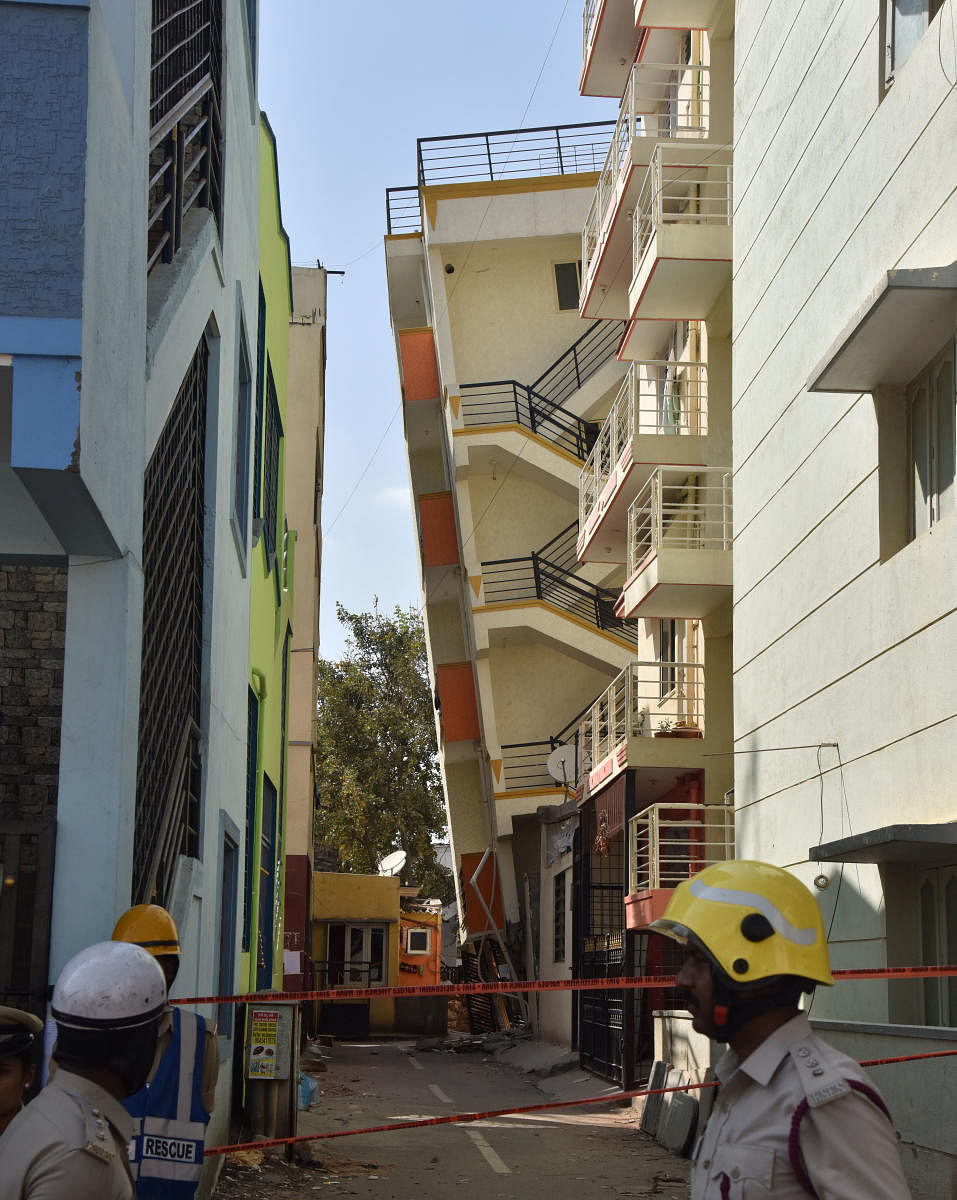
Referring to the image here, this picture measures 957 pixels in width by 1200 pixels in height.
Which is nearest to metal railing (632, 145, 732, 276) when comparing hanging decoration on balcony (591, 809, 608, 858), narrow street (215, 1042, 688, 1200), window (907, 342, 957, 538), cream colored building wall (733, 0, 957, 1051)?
cream colored building wall (733, 0, 957, 1051)

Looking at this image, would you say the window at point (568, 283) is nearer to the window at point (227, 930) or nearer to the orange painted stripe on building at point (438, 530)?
the orange painted stripe on building at point (438, 530)

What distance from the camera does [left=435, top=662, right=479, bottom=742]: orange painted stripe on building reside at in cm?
3319

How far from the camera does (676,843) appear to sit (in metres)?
17.2

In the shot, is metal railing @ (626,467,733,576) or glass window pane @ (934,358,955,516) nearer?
glass window pane @ (934,358,955,516)

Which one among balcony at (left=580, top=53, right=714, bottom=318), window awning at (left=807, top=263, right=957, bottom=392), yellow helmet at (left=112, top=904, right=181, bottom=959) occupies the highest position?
balcony at (left=580, top=53, right=714, bottom=318)

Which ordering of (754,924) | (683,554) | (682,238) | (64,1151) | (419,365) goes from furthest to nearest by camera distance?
(419,365), (683,554), (682,238), (754,924), (64,1151)

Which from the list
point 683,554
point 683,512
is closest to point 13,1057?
point 683,554

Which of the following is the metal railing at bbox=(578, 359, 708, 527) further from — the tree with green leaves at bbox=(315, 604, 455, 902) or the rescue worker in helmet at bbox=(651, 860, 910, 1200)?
the tree with green leaves at bbox=(315, 604, 455, 902)

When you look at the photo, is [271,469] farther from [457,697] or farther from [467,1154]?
Result: [457,697]

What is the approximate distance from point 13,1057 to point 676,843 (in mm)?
14363

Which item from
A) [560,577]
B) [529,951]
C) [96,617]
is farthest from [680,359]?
[96,617]

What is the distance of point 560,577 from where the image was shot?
99.5ft

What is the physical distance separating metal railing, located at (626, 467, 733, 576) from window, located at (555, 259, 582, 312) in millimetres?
10934

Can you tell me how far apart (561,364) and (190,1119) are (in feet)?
87.5
